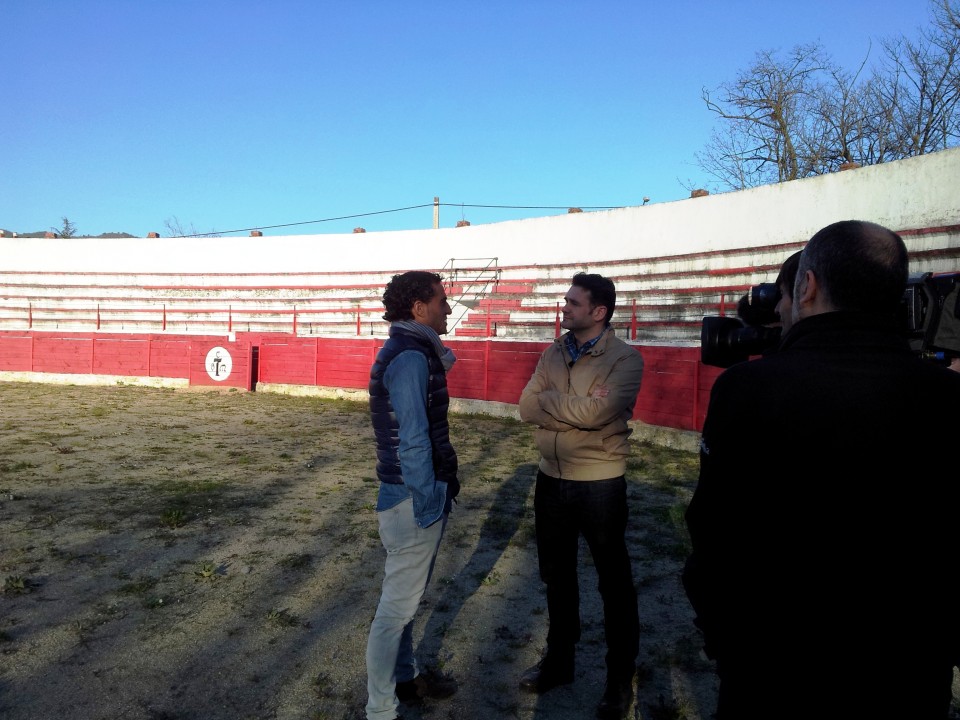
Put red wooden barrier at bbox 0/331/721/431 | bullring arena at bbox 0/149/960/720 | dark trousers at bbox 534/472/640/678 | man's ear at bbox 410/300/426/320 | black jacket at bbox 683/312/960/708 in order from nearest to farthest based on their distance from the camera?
black jacket at bbox 683/312/960/708, man's ear at bbox 410/300/426/320, dark trousers at bbox 534/472/640/678, bullring arena at bbox 0/149/960/720, red wooden barrier at bbox 0/331/721/431

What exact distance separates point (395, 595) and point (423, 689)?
613 mm

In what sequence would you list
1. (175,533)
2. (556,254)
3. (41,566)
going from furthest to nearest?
1. (556,254)
2. (175,533)
3. (41,566)

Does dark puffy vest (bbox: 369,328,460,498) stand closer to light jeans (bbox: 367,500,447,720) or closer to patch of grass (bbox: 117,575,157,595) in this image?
light jeans (bbox: 367,500,447,720)

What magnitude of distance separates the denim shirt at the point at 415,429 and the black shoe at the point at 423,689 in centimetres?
82

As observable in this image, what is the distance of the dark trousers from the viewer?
2979mm

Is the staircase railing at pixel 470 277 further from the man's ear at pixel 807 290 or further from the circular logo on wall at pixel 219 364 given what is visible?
the man's ear at pixel 807 290

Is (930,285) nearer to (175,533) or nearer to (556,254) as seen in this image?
(175,533)

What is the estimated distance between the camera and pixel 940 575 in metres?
1.29

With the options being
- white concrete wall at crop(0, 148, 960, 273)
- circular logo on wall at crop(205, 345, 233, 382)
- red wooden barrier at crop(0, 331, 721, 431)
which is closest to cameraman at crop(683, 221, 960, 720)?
red wooden barrier at crop(0, 331, 721, 431)

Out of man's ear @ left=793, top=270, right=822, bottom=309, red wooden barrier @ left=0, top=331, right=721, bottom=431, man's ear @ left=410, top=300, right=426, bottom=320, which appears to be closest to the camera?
man's ear @ left=793, top=270, right=822, bottom=309

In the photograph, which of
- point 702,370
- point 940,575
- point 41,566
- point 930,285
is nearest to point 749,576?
point 940,575

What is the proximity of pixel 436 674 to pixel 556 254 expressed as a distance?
1690cm

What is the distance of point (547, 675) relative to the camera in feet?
10.2

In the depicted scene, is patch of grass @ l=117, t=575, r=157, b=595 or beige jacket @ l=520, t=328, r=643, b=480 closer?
beige jacket @ l=520, t=328, r=643, b=480
